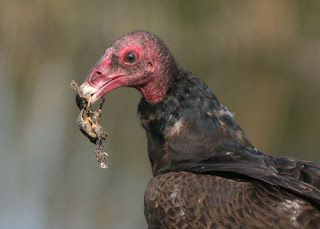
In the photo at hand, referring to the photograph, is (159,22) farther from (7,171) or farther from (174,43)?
(7,171)

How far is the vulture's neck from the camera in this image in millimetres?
6648

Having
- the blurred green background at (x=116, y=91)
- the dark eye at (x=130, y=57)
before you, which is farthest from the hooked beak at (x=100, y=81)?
the blurred green background at (x=116, y=91)

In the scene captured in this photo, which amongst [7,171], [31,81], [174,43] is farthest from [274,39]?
[7,171]

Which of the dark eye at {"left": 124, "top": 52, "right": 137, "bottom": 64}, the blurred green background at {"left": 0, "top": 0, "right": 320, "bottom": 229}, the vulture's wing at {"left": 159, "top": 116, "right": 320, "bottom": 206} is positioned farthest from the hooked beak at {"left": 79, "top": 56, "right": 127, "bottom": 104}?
the blurred green background at {"left": 0, "top": 0, "right": 320, "bottom": 229}

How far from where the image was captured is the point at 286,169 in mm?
6379

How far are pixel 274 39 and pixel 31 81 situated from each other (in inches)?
282

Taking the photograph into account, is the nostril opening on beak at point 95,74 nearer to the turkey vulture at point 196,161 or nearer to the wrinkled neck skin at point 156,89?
the turkey vulture at point 196,161

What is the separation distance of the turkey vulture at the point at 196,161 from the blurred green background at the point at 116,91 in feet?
11.8

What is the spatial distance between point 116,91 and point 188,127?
10415mm

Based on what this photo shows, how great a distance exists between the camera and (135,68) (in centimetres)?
689

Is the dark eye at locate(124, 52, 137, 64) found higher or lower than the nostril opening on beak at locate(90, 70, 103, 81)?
higher

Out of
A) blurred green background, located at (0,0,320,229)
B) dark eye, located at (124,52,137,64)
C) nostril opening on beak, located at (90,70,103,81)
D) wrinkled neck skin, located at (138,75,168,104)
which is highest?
dark eye, located at (124,52,137,64)

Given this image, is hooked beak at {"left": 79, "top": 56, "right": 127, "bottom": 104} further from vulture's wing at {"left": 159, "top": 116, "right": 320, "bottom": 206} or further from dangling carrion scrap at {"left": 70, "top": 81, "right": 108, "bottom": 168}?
vulture's wing at {"left": 159, "top": 116, "right": 320, "bottom": 206}

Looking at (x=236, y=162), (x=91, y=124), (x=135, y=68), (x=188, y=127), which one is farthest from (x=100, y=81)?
(x=236, y=162)
